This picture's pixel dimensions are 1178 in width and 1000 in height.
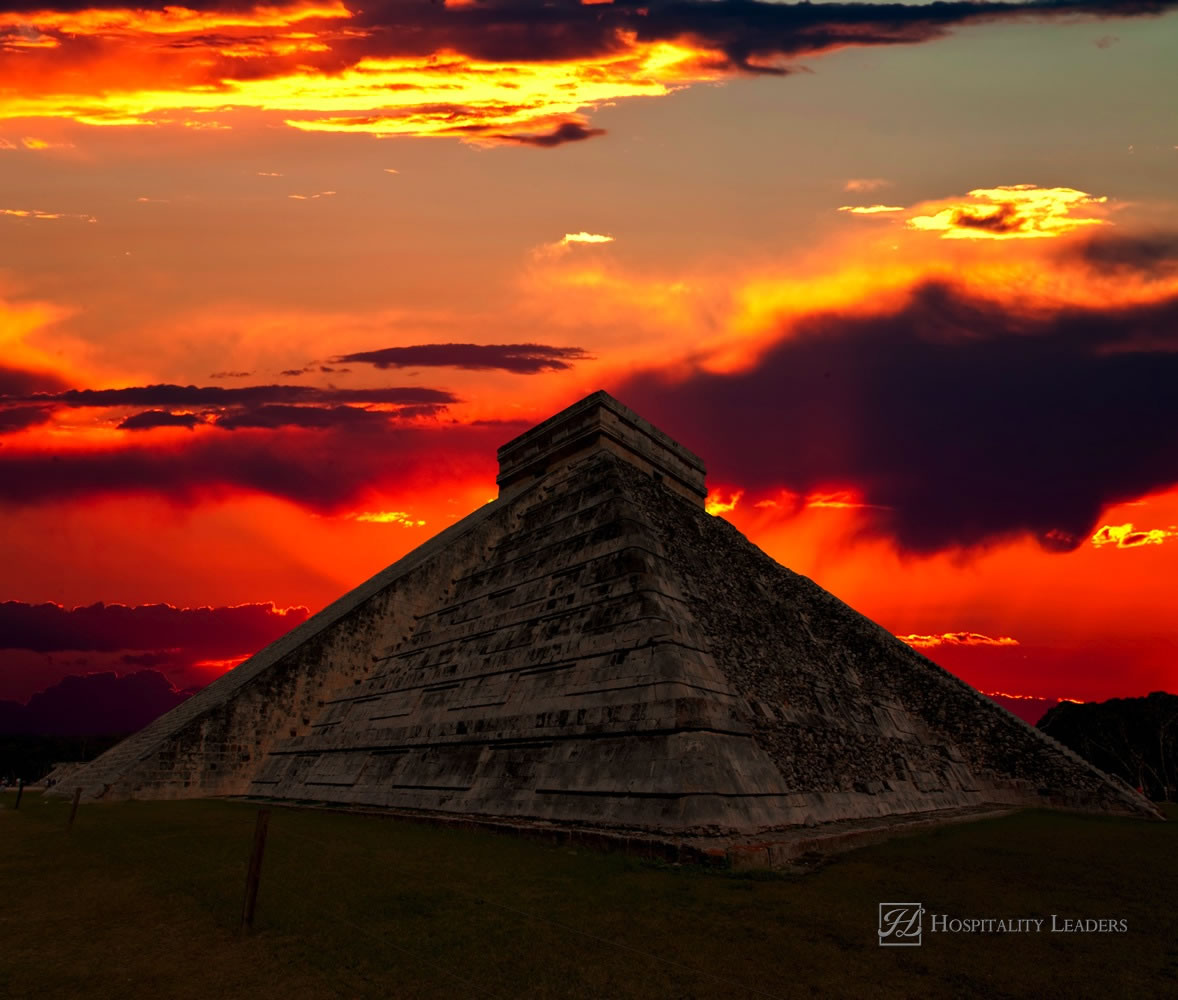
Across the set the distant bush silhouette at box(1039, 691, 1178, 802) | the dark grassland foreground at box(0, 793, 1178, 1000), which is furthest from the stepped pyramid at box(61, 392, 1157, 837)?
the distant bush silhouette at box(1039, 691, 1178, 802)

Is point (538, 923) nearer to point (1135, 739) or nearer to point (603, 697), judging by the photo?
point (603, 697)

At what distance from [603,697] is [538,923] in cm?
526

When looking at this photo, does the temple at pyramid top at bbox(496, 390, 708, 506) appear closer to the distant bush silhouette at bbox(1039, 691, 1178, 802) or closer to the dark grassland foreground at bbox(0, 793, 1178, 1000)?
the dark grassland foreground at bbox(0, 793, 1178, 1000)

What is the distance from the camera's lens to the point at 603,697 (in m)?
11.7

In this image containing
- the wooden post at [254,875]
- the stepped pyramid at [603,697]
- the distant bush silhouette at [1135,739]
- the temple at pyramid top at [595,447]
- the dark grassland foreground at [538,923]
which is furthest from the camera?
the distant bush silhouette at [1135,739]

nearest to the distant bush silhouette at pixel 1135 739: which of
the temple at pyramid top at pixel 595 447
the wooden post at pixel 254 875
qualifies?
the temple at pyramid top at pixel 595 447

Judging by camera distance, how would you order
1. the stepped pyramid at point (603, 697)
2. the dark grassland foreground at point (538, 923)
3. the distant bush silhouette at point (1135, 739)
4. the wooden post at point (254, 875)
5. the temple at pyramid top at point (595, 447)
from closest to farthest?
1. the dark grassland foreground at point (538, 923)
2. the wooden post at point (254, 875)
3. the stepped pyramid at point (603, 697)
4. the temple at pyramid top at point (595, 447)
5. the distant bush silhouette at point (1135, 739)

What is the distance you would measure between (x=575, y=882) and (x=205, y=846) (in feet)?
19.6

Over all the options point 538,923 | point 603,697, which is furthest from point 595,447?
→ point 538,923

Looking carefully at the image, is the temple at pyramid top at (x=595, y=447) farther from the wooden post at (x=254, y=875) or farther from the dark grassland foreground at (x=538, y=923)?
the wooden post at (x=254, y=875)

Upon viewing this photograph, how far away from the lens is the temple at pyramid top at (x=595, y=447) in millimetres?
20906

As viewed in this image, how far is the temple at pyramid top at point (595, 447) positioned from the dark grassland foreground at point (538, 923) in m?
12.4

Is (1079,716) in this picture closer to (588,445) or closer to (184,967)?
(588,445)

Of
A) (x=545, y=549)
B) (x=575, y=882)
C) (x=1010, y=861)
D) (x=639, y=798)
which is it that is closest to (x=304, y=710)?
(x=545, y=549)
